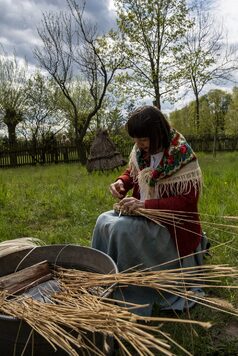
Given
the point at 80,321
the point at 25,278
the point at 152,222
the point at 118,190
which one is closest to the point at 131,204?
the point at 152,222

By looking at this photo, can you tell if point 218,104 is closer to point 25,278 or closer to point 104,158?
point 104,158

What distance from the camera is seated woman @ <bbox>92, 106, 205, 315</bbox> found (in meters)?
2.29

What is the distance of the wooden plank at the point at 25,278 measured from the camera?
1.82 meters

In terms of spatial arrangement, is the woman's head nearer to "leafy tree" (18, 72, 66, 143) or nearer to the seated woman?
the seated woman

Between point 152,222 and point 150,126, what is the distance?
560mm

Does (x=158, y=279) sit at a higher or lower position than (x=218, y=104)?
lower

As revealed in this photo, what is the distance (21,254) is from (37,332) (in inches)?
30.2

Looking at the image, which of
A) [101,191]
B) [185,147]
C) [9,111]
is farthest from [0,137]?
[185,147]

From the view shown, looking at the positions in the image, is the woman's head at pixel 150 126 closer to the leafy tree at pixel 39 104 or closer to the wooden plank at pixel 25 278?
the wooden plank at pixel 25 278

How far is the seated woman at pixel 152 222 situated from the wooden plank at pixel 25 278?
1.58 feet

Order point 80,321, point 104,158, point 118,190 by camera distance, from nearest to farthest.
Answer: point 80,321, point 118,190, point 104,158

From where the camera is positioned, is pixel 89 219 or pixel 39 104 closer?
pixel 89 219

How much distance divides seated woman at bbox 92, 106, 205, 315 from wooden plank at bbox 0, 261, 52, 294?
48 cm

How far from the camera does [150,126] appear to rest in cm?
229
